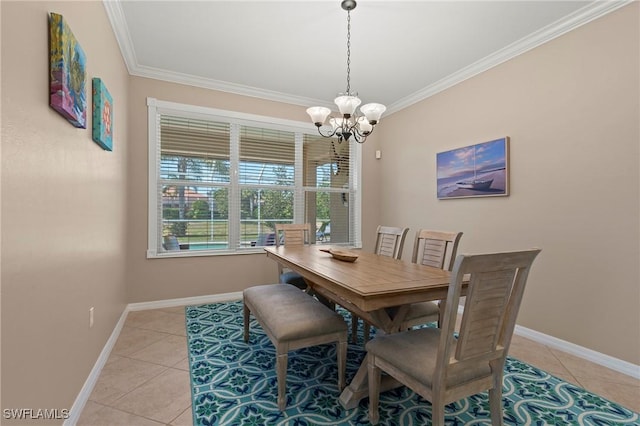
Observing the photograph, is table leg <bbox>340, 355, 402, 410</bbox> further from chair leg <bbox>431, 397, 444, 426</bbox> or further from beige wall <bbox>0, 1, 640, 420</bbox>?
beige wall <bbox>0, 1, 640, 420</bbox>

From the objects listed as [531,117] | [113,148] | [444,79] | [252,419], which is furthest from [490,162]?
[113,148]

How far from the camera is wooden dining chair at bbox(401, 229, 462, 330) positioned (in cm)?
224

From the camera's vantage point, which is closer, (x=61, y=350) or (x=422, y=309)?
(x=61, y=350)

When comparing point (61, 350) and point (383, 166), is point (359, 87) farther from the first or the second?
point (61, 350)

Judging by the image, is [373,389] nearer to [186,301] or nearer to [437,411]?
[437,411]

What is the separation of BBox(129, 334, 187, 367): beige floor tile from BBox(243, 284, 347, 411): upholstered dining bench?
819 millimetres

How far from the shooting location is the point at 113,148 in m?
2.62

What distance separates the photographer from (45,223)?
1.30 m

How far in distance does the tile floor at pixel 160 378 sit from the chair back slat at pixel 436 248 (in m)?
1.00

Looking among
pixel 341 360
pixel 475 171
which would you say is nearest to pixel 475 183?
pixel 475 171

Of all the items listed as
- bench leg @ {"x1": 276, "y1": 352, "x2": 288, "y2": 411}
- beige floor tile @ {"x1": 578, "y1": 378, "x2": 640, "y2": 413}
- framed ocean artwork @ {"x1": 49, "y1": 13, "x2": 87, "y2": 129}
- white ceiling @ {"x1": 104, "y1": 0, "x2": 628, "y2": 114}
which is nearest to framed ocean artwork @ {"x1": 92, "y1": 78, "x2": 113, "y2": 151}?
framed ocean artwork @ {"x1": 49, "y1": 13, "x2": 87, "y2": 129}

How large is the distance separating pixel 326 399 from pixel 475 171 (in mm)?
2761

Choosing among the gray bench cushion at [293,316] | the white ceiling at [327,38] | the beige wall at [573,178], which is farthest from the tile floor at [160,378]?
the white ceiling at [327,38]

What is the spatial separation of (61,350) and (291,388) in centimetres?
128
